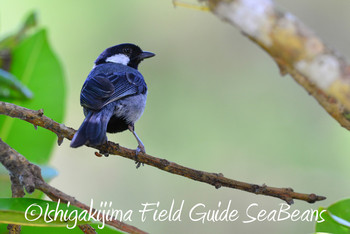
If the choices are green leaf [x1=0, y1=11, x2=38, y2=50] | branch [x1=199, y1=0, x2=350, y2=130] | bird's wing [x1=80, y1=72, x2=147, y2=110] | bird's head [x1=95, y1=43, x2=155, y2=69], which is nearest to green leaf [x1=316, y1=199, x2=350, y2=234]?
branch [x1=199, y1=0, x2=350, y2=130]

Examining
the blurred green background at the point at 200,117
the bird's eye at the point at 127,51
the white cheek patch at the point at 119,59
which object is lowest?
the white cheek patch at the point at 119,59

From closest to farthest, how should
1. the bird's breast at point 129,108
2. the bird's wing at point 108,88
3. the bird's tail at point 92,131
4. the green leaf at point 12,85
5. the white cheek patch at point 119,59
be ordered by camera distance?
the bird's tail at point 92,131 → the green leaf at point 12,85 → the bird's wing at point 108,88 → the bird's breast at point 129,108 → the white cheek patch at point 119,59

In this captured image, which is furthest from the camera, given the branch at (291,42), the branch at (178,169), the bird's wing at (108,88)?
the bird's wing at (108,88)

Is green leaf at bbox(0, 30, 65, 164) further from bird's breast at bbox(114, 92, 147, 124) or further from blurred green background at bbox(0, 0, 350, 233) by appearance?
blurred green background at bbox(0, 0, 350, 233)

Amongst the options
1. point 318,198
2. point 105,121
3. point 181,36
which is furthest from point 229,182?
point 181,36

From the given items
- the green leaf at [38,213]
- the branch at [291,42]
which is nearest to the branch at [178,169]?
the green leaf at [38,213]

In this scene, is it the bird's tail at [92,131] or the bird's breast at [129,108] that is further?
the bird's breast at [129,108]

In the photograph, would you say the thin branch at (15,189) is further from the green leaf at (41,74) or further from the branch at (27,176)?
the green leaf at (41,74)
